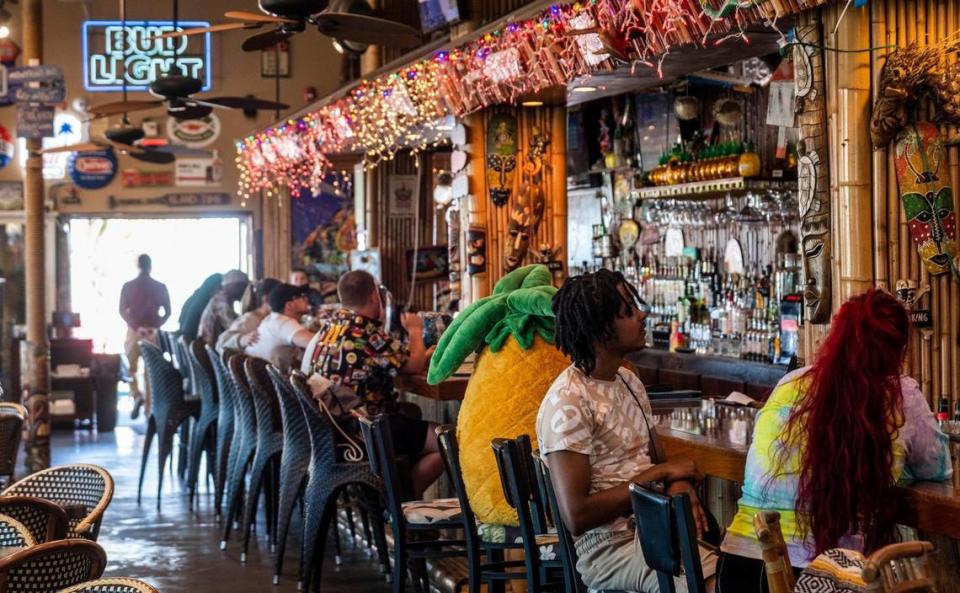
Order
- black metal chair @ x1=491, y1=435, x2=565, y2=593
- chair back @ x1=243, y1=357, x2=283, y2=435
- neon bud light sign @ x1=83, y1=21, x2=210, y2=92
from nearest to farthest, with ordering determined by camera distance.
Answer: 1. black metal chair @ x1=491, y1=435, x2=565, y2=593
2. chair back @ x1=243, y1=357, x2=283, y2=435
3. neon bud light sign @ x1=83, y1=21, x2=210, y2=92

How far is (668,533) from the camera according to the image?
3189mm

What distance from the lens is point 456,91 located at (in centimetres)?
880

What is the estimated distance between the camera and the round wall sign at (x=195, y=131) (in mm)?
18047

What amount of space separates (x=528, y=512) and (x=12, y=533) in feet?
4.80

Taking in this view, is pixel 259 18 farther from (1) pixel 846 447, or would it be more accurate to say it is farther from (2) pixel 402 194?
(2) pixel 402 194

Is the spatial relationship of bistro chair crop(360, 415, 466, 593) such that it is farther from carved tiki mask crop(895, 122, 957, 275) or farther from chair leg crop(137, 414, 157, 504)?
chair leg crop(137, 414, 157, 504)

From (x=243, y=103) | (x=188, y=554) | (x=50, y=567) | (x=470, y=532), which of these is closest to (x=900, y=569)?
(x=50, y=567)

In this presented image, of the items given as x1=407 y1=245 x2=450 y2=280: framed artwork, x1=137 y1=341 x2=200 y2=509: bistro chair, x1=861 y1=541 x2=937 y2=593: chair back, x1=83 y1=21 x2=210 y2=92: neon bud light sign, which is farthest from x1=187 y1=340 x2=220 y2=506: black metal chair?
x1=83 y1=21 x2=210 y2=92: neon bud light sign

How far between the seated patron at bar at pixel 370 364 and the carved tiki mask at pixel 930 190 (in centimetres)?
263

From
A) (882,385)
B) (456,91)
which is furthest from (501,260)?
(882,385)

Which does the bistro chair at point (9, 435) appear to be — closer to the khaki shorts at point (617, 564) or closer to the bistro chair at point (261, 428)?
the bistro chair at point (261, 428)

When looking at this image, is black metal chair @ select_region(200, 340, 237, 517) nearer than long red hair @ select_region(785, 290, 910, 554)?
No

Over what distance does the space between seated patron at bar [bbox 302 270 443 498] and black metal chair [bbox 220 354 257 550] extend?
2.82 feet

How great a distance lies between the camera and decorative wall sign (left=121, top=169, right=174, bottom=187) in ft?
58.4
